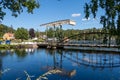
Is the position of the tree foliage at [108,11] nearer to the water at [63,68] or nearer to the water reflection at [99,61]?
the water at [63,68]

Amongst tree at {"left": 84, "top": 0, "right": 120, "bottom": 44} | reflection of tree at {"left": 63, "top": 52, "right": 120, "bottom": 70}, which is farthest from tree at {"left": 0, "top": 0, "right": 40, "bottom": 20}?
reflection of tree at {"left": 63, "top": 52, "right": 120, "bottom": 70}

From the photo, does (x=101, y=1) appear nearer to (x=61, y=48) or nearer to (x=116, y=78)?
(x=116, y=78)

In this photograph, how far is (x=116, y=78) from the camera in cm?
2956

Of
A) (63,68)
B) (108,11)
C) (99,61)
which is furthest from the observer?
(99,61)

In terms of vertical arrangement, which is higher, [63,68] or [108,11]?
[108,11]

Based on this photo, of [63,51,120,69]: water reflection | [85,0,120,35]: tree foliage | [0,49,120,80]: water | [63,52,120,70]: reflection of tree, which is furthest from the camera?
[63,51,120,69]: water reflection

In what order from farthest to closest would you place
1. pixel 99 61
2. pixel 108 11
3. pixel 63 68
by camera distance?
pixel 99 61, pixel 63 68, pixel 108 11

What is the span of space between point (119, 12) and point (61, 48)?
76215 mm

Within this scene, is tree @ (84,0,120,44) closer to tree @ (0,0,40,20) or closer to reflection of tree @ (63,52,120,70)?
tree @ (0,0,40,20)

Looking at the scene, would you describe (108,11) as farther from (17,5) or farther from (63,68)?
(63,68)

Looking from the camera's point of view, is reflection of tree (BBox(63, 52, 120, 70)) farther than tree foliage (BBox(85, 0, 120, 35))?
Yes

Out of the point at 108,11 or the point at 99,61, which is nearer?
the point at 108,11

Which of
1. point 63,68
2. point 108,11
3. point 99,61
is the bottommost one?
point 63,68

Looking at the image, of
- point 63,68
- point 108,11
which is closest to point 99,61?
point 63,68
